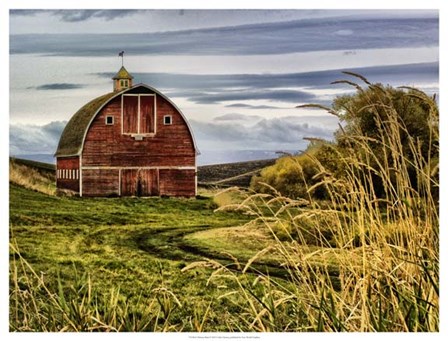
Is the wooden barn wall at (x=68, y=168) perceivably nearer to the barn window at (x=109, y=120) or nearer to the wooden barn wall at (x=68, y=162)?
the wooden barn wall at (x=68, y=162)

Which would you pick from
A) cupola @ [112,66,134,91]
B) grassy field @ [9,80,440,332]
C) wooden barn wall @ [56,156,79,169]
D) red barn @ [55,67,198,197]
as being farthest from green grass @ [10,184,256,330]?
cupola @ [112,66,134,91]

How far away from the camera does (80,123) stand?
5250 mm

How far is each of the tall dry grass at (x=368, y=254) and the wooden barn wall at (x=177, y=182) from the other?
2.30ft

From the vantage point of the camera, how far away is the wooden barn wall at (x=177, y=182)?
543 centimetres

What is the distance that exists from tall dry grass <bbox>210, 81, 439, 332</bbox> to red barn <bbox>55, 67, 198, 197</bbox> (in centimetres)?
86

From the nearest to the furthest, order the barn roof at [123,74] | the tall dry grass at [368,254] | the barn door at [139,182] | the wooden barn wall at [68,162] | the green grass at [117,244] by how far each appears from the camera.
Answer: the tall dry grass at [368,254]
the green grass at [117,244]
the barn roof at [123,74]
the wooden barn wall at [68,162]
the barn door at [139,182]

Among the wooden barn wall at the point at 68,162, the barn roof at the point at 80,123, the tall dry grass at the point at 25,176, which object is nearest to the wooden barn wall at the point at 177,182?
the barn roof at the point at 80,123

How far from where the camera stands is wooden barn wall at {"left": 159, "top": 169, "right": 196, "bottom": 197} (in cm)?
543

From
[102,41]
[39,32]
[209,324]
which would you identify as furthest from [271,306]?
[39,32]

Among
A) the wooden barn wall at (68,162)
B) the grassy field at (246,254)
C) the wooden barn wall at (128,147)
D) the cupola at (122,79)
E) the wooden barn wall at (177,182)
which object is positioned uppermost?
the cupola at (122,79)

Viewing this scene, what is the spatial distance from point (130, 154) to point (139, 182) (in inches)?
8.7

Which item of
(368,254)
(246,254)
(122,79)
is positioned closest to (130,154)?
(122,79)

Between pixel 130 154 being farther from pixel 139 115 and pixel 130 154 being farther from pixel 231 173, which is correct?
pixel 231 173

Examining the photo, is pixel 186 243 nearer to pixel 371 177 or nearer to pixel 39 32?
pixel 371 177
